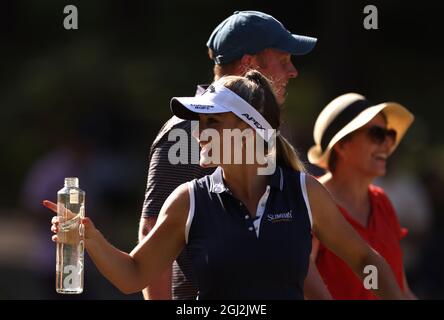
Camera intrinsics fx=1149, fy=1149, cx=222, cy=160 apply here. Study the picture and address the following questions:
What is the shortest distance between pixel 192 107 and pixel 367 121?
2054mm

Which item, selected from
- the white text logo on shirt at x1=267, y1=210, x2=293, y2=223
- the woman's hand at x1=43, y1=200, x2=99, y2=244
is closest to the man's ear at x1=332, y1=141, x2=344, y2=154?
the white text logo on shirt at x1=267, y1=210, x2=293, y2=223

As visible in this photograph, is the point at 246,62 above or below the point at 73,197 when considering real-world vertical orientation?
above

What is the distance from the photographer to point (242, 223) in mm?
4035

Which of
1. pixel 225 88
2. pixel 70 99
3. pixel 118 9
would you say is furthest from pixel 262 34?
pixel 118 9

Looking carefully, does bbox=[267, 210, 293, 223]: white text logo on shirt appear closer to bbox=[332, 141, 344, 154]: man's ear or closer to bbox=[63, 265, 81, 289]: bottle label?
bbox=[63, 265, 81, 289]: bottle label

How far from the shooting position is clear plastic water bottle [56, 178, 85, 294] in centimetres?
402

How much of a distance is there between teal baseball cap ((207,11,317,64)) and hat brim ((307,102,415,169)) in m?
1.06

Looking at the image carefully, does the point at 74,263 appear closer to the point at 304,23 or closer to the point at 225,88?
the point at 225,88

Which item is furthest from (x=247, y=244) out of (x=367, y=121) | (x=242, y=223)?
(x=367, y=121)

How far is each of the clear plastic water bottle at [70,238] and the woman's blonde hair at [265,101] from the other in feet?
2.27

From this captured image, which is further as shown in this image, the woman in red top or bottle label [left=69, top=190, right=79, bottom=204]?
the woman in red top

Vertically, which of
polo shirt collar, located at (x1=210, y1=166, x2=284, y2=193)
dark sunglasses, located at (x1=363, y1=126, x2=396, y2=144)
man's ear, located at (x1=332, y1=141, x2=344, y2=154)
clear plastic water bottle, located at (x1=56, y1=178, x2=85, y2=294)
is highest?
dark sunglasses, located at (x1=363, y1=126, x2=396, y2=144)

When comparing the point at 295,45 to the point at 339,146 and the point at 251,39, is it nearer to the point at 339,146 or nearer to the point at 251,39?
the point at 251,39
